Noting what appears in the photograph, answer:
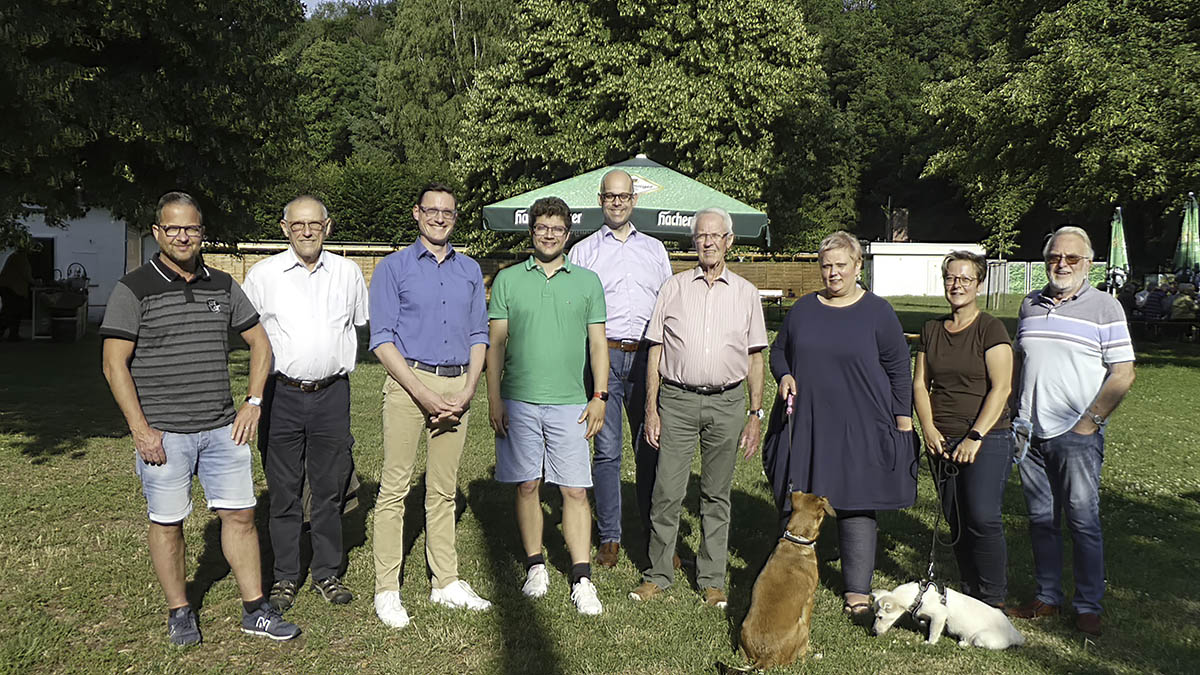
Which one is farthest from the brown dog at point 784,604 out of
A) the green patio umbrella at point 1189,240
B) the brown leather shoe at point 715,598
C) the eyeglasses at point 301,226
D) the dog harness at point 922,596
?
the green patio umbrella at point 1189,240

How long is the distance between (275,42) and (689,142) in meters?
12.8

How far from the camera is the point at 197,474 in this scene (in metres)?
4.09

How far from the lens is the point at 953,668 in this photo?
422cm

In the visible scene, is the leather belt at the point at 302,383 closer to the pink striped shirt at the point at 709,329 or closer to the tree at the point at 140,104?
the pink striped shirt at the point at 709,329

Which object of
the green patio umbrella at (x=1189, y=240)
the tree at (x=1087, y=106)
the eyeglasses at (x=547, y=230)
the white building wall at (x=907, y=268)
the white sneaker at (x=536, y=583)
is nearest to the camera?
the eyeglasses at (x=547, y=230)

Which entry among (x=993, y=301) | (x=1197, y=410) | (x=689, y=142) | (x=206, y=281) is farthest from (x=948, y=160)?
(x=206, y=281)

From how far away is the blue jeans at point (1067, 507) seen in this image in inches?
177

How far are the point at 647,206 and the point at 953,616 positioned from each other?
8.20 meters

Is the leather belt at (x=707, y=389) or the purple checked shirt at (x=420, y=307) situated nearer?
the purple checked shirt at (x=420, y=307)

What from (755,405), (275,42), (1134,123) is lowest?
(755,405)

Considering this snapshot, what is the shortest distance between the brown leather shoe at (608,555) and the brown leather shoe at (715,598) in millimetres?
752

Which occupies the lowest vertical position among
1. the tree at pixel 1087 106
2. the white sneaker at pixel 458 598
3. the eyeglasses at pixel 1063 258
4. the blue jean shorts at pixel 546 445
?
the white sneaker at pixel 458 598

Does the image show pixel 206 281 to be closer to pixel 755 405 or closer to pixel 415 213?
pixel 415 213

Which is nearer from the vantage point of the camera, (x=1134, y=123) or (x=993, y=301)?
(x=1134, y=123)
